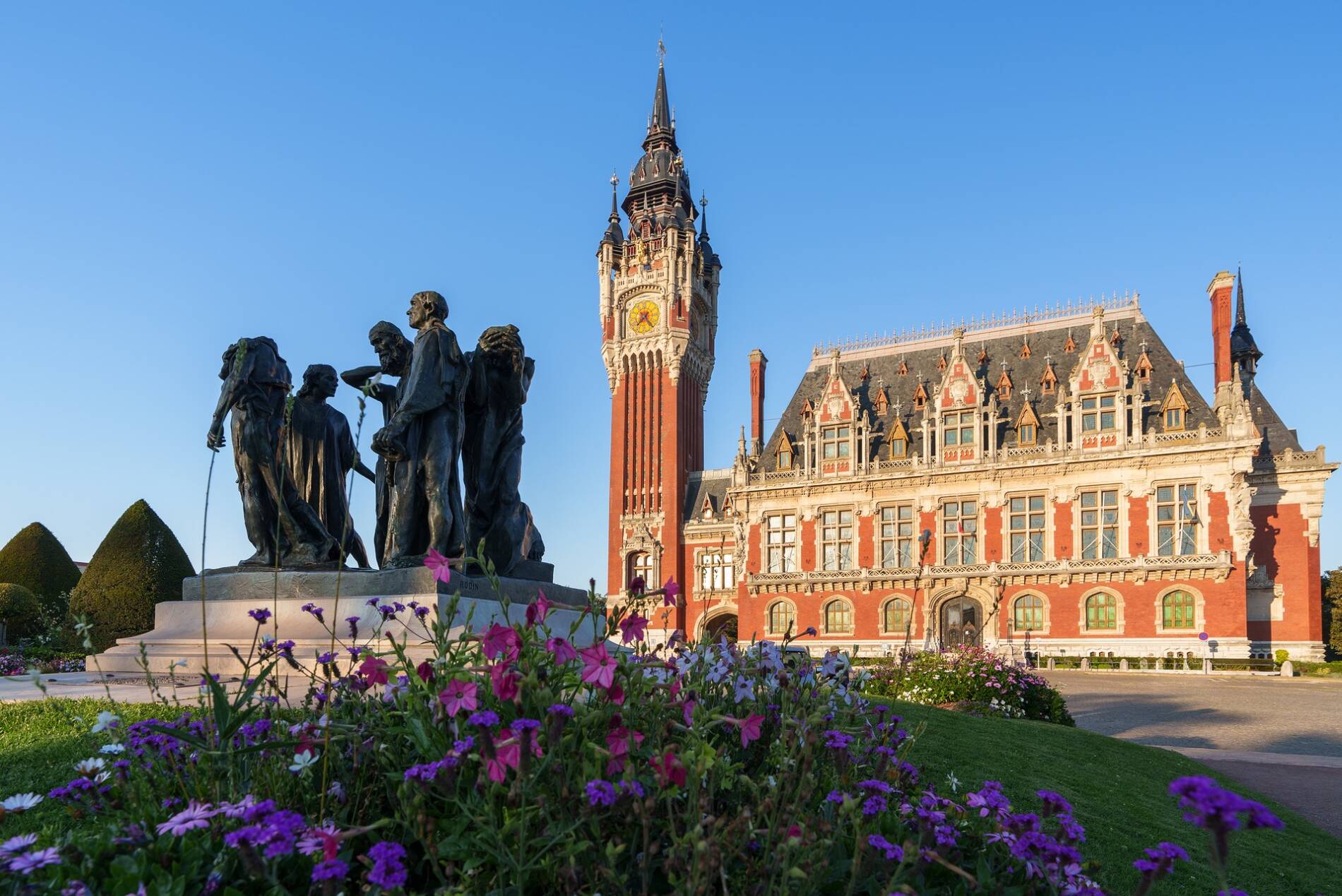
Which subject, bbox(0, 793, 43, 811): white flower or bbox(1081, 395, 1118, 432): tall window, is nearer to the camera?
bbox(0, 793, 43, 811): white flower

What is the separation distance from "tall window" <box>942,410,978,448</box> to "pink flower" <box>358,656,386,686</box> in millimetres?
40098

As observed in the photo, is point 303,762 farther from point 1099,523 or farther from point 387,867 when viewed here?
point 1099,523

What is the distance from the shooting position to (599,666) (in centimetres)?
250

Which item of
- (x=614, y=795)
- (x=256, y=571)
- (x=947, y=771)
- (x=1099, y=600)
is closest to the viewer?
(x=614, y=795)

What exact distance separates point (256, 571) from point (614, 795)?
23.7ft

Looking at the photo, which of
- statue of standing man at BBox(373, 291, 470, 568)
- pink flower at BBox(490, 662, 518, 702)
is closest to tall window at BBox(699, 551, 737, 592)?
statue of standing man at BBox(373, 291, 470, 568)

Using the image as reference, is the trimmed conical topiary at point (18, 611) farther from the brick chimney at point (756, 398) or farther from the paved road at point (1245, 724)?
the brick chimney at point (756, 398)

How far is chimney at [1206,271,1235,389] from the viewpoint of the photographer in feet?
122

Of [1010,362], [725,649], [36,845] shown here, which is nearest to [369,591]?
[725,649]

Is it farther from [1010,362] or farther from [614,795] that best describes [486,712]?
[1010,362]

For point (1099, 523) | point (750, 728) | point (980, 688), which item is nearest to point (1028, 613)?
point (1099, 523)

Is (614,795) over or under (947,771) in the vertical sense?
over

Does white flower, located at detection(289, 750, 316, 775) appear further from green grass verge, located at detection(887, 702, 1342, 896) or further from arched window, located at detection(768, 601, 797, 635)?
arched window, located at detection(768, 601, 797, 635)

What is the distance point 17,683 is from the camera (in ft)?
26.1
